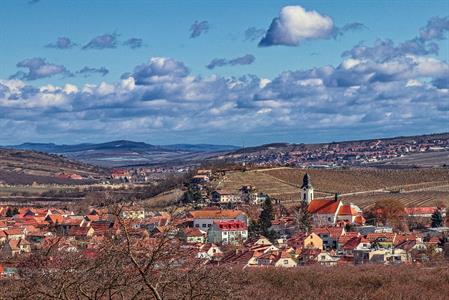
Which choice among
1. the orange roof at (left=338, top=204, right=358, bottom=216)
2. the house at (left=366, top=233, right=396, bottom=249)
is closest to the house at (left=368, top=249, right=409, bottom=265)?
the house at (left=366, top=233, right=396, bottom=249)

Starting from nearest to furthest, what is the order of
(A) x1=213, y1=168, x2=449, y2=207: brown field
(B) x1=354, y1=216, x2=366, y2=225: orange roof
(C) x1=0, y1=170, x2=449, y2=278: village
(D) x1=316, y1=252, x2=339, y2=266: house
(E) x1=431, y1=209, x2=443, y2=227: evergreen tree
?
(D) x1=316, y1=252, x2=339, y2=266: house < (C) x1=0, y1=170, x2=449, y2=278: village < (E) x1=431, y1=209, x2=443, y2=227: evergreen tree < (B) x1=354, y1=216, x2=366, y2=225: orange roof < (A) x1=213, y1=168, x2=449, y2=207: brown field

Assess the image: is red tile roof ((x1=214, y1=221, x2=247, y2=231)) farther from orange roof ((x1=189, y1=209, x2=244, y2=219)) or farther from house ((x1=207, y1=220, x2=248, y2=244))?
orange roof ((x1=189, y1=209, x2=244, y2=219))

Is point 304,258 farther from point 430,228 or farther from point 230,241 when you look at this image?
point 430,228

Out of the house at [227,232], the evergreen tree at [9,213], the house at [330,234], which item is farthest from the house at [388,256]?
the evergreen tree at [9,213]

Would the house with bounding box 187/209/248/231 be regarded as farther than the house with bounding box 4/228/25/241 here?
Yes

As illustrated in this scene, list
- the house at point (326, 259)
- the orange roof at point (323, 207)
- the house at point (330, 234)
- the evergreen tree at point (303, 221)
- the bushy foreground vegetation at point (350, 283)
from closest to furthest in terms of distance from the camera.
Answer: the bushy foreground vegetation at point (350, 283) → the house at point (326, 259) → the house at point (330, 234) → the evergreen tree at point (303, 221) → the orange roof at point (323, 207)

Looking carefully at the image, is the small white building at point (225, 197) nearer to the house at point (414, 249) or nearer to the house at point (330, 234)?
the house at point (330, 234)

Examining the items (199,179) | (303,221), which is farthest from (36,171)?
(303,221)
